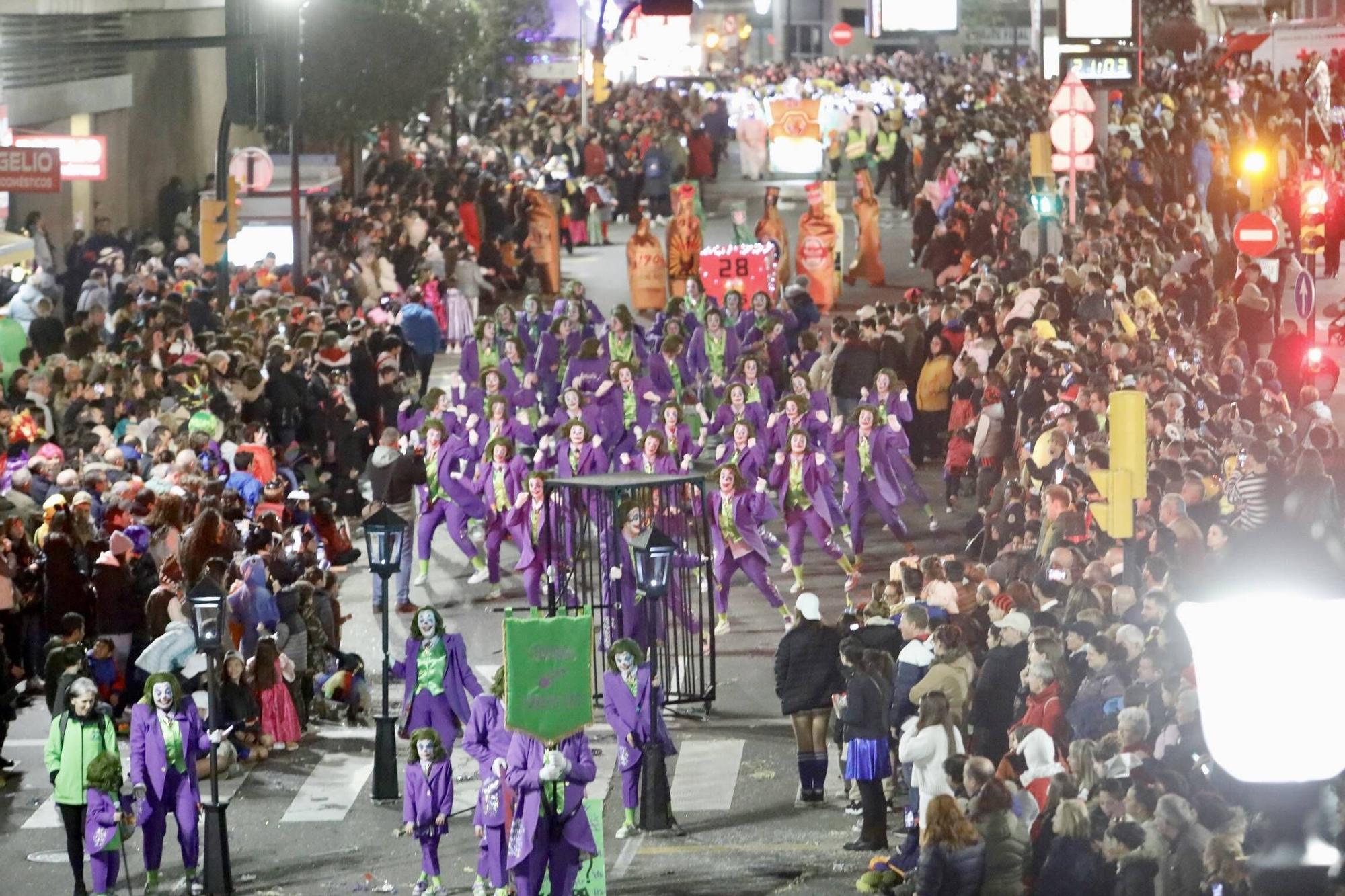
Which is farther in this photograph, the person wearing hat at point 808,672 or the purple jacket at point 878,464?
the purple jacket at point 878,464

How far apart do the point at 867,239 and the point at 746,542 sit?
Result: 19.1 meters

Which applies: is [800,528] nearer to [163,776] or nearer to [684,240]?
[163,776]

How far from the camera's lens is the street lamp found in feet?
17.1

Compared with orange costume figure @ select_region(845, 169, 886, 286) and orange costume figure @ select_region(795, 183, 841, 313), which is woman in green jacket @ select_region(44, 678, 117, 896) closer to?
orange costume figure @ select_region(795, 183, 841, 313)

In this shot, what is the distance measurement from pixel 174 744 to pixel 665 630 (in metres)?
4.06

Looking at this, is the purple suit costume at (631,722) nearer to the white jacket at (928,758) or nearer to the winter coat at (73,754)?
the white jacket at (928,758)

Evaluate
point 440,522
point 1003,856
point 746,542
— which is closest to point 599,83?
point 440,522

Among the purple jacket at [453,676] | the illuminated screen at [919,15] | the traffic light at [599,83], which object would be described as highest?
the illuminated screen at [919,15]

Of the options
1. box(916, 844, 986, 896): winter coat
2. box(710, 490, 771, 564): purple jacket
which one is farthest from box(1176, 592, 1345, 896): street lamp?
box(710, 490, 771, 564): purple jacket

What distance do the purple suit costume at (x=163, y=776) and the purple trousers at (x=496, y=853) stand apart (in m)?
1.70

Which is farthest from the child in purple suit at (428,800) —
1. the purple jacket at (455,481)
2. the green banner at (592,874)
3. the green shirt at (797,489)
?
the green shirt at (797,489)

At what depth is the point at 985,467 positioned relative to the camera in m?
20.9

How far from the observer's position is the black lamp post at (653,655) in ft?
46.1

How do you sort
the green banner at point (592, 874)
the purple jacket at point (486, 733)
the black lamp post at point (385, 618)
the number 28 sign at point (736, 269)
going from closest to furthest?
the green banner at point (592, 874)
the purple jacket at point (486, 733)
the black lamp post at point (385, 618)
the number 28 sign at point (736, 269)
